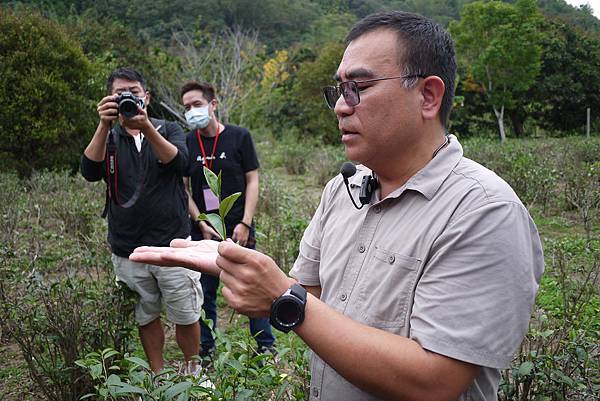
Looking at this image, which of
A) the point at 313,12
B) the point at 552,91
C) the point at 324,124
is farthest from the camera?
the point at 313,12

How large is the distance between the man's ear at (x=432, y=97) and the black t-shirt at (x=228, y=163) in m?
2.12

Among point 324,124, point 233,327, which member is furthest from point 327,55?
point 233,327

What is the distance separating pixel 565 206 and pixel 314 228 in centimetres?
615

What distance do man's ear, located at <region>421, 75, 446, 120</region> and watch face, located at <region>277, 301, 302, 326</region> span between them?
521 millimetres

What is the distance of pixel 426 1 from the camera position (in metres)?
43.3

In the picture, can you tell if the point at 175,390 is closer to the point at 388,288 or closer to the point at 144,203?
the point at 388,288

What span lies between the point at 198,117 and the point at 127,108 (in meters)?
0.65

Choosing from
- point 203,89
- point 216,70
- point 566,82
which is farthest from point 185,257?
point 566,82

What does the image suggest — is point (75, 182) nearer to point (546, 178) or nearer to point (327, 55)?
point (546, 178)

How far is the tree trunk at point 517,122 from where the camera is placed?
23516 mm

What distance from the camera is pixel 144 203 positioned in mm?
2801

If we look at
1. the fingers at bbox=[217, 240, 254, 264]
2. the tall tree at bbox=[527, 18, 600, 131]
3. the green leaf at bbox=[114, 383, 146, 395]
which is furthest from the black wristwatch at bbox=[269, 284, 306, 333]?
the tall tree at bbox=[527, 18, 600, 131]

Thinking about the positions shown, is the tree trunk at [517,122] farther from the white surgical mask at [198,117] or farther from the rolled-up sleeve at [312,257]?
the rolled-up sleeve at [312,257]

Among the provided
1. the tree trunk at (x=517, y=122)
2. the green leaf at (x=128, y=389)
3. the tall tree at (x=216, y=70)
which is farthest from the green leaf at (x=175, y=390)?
the tree trunk at (x=517, y=122)
